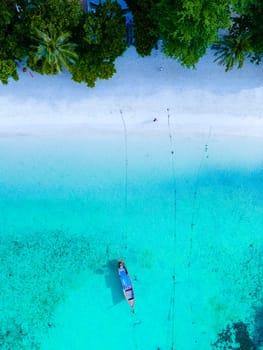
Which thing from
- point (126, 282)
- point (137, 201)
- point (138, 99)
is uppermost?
point (138, 99)

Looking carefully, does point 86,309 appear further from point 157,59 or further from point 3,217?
point 157,59

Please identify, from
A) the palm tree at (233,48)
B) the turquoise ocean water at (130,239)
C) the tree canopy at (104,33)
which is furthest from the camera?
the turquoise ocean water at (130,239)

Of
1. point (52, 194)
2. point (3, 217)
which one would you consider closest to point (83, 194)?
point (52, 194)

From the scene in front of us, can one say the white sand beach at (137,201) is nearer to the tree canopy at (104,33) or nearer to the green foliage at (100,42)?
the green foliage at (100,42)

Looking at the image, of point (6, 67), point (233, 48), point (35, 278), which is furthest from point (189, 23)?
point (35, 278)

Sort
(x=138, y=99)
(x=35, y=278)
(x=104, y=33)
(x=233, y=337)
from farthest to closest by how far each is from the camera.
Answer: (x=233, y=337) → (x=35, y=278) → (x=138, y=99) → (x=104, y=33)

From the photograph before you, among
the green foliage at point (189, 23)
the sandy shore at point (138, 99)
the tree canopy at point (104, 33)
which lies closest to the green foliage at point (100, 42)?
the tree canopy at point (104, 33)

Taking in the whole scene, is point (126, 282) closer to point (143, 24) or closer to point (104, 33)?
point (104, 33)
